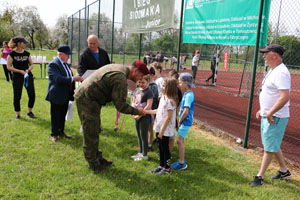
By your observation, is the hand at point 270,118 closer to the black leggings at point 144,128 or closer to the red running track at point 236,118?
the red running track at point 236,118

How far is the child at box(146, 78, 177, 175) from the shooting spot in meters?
3.27

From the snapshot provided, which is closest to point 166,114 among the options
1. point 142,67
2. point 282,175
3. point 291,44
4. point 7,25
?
point 142,67

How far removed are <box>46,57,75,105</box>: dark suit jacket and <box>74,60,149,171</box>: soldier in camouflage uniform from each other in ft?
3.94

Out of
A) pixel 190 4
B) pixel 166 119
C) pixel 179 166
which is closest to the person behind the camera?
pixel 166 119

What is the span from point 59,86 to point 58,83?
0.06 metres

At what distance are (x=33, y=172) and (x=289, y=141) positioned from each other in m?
5.05

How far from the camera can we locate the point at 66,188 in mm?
3035

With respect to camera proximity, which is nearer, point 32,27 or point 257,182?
point 257,182

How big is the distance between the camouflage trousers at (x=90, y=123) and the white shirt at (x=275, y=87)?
218 cm

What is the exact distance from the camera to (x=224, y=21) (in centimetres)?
490

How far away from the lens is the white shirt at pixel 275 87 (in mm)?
2912

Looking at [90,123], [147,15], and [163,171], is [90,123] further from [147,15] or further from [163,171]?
[147,15]

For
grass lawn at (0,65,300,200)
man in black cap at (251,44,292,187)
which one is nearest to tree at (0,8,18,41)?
grass lawn at (0,65,300,200)

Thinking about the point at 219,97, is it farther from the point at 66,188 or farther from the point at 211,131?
the point at 66,188
